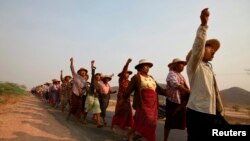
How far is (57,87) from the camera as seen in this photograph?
23172mm

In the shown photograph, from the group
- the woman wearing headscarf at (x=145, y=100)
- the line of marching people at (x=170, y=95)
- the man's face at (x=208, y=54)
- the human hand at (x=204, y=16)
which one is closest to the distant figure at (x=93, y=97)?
the line of marching people at (x=170, y=95)

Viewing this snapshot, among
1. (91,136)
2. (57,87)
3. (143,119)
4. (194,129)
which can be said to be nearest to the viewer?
(194,129)

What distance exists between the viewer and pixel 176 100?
301 inches

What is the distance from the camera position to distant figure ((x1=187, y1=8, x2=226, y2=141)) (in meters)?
4.61

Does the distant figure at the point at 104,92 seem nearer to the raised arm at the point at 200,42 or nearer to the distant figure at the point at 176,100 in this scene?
the distant figure at the point at 176,100

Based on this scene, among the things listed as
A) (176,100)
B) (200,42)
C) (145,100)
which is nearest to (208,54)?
(200,42)

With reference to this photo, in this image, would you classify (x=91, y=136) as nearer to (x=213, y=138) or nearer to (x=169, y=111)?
(x=169, y=111)

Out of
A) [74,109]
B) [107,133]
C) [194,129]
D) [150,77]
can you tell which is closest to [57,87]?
[74,109]

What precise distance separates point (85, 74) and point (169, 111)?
625 centimetres

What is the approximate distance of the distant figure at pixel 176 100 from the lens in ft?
24.9

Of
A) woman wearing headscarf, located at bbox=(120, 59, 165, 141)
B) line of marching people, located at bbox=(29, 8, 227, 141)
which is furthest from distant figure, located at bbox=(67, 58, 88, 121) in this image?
woman wearing headscarf, located at bbox=(120, 59, 165, 141)

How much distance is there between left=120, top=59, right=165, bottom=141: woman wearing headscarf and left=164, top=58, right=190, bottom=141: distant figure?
0.98 ft

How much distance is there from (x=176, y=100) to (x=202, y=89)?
9.38 ft

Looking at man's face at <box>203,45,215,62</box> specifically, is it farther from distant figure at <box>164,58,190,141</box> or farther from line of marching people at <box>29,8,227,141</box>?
distant figure at <box>164,58,190,141</box>
